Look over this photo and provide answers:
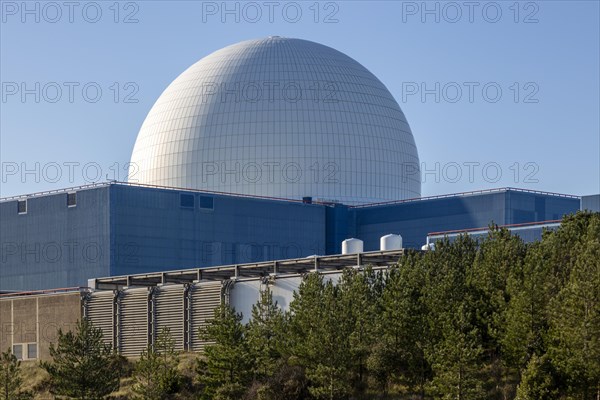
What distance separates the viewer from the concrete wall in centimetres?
9088

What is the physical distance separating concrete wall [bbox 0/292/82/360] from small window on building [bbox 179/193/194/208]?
38812 mm

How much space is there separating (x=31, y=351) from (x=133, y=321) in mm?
9498

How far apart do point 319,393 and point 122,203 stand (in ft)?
217

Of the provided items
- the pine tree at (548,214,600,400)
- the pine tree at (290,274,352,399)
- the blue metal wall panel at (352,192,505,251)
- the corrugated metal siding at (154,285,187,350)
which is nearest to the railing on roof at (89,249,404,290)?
the corrugated metal siding at (154,285,187,350)

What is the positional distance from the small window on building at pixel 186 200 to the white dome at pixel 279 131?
36.8ft

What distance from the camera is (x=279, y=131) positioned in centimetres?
14612

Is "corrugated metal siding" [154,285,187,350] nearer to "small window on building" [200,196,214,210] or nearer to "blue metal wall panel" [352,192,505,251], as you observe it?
"small window on building" [200,196,214,210]

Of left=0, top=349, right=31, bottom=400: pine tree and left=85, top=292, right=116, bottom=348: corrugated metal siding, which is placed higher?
left=85, top=292, right=116, bottom=348: corrugated metal siding

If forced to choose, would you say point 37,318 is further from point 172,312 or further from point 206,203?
point 206,203

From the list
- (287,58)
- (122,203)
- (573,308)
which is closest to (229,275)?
(573,308)

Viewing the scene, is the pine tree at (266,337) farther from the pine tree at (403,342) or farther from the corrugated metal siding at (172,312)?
the corrugated metal siding at (172,312)

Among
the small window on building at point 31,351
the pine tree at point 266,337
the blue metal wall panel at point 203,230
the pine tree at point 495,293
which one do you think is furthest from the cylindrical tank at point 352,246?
the pine tree at point 495,293

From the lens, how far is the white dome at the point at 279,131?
14575 centimetres

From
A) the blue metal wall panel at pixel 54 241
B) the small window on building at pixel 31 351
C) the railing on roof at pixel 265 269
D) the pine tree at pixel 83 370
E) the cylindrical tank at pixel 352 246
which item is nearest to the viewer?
the pine tree at pixel 83 370
